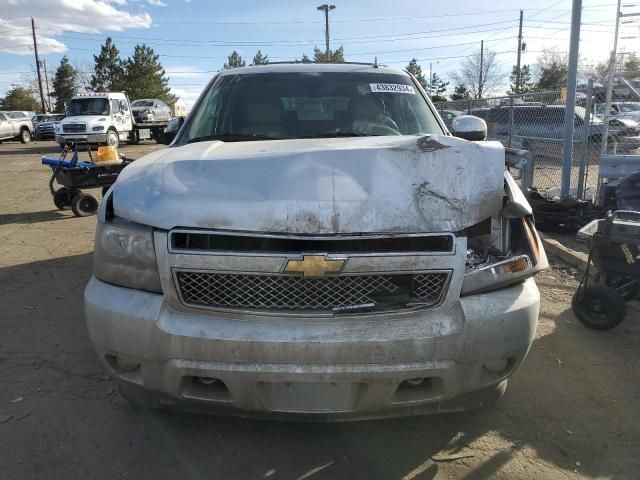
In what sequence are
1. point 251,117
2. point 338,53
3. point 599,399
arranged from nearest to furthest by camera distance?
Answer: point 599,399, point 251,117, point 338,53

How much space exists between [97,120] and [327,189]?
23.1m

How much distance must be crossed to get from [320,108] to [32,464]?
266cm

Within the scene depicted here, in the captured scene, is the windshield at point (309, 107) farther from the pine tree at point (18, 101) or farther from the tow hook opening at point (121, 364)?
the pine tree at point (18, 101)

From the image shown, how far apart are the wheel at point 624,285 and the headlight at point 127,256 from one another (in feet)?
11.3

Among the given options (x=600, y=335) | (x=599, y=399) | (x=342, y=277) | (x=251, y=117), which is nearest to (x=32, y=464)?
(x=342, y=277)

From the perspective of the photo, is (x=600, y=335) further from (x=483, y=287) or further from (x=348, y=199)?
(x=348, y=199)

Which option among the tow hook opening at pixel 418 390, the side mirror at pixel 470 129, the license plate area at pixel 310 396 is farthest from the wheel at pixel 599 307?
the license plate area at pixel 310 396

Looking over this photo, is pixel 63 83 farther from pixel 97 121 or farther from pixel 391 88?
pixel 391 88

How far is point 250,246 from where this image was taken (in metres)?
2.11

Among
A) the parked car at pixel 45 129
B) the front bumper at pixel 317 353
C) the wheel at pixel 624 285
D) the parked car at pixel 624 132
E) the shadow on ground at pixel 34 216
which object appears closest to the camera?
the front bumper at pixel 317 353

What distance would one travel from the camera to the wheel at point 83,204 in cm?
820

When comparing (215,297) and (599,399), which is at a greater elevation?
(215,297)

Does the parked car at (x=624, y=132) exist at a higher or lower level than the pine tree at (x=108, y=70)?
lower

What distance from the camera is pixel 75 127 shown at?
2208 centimetres
